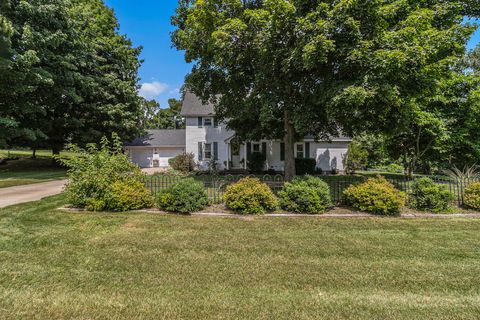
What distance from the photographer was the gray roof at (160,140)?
1139 inches

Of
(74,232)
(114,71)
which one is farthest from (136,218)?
(114,71)

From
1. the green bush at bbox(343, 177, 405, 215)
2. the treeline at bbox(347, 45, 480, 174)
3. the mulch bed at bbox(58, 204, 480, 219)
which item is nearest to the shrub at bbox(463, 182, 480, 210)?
the mulch bed at bbox(58, 204, 480, 219)

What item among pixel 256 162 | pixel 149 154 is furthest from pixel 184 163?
pixel 149 154

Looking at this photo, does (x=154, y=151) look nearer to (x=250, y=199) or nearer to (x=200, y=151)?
(x=200, y=151)

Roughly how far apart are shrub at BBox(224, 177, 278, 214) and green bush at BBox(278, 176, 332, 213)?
0.41 meters

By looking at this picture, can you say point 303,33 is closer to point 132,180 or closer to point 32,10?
point 132,180

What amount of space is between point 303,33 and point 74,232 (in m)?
8.59

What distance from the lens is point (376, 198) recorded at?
717cm

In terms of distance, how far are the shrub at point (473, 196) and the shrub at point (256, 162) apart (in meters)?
14.2

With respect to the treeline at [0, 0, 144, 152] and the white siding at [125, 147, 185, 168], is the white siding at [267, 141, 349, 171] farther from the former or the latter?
the treeline at [0, 0, 144, 152]

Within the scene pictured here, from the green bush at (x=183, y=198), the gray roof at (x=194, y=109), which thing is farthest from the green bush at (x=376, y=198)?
the gray roof at (x=194, y=109)

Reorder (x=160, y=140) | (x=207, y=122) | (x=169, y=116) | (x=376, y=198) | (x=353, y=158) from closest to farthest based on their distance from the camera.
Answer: (x=376, y=198) < (x=353, y=158) < (x=207, y=122) < (x=160, y=140) < (x=169, y=116)

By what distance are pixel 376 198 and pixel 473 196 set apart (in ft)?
10.3

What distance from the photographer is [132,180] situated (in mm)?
7918
